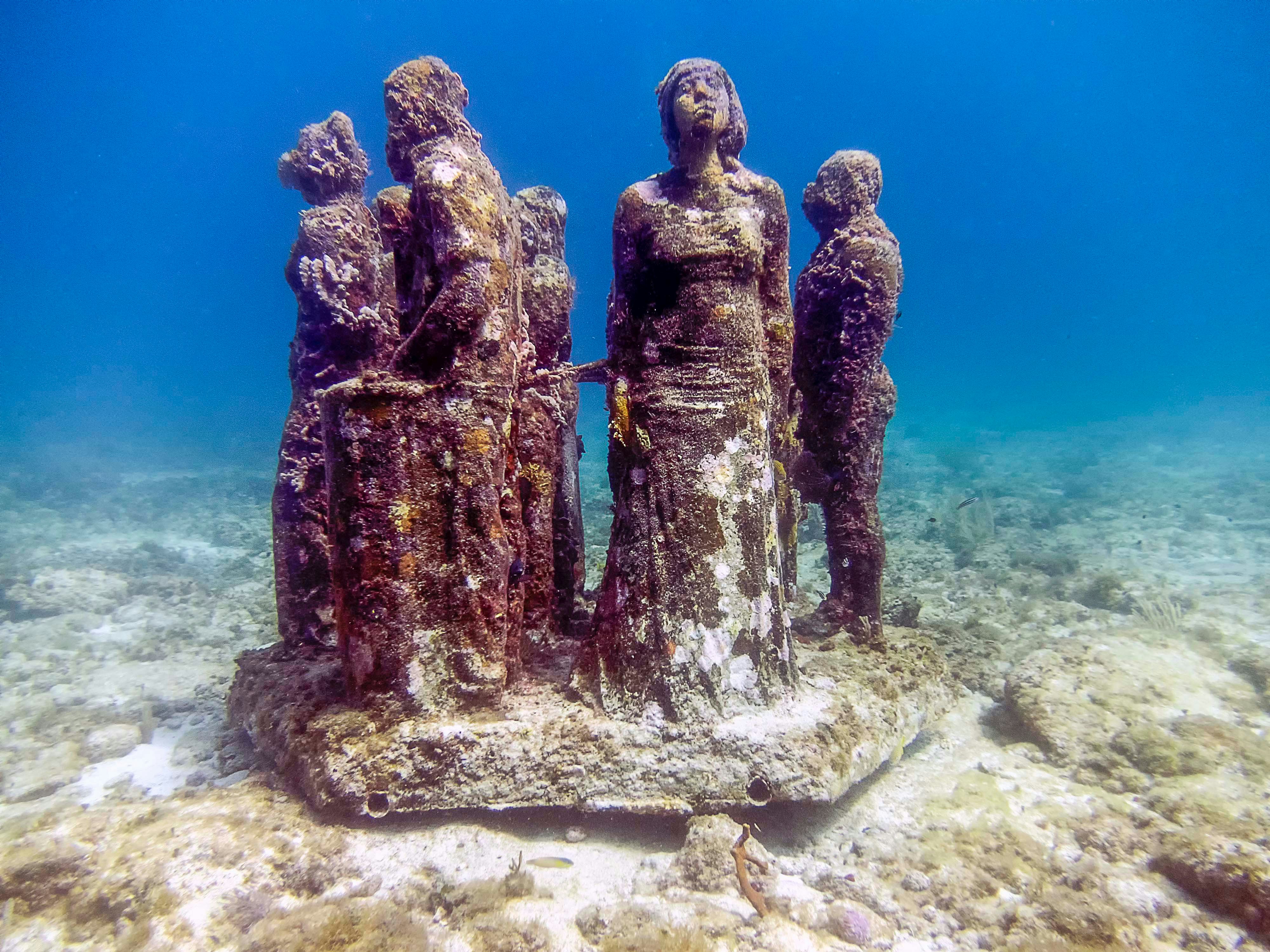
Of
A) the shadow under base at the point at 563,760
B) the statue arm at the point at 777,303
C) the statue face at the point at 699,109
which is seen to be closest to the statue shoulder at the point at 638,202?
the statue face at the point at 699,109

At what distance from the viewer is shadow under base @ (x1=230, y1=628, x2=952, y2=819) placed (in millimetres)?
3398

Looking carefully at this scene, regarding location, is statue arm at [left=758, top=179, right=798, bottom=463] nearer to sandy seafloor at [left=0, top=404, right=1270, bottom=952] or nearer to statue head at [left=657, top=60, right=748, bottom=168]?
statue head at [left=657, top=60, right=748, bottom=168]

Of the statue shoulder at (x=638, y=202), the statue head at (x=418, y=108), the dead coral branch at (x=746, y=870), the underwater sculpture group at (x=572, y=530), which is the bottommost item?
the dead coral branch at (x=746, y=870)

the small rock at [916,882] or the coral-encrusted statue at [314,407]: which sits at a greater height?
the coral-encrusted statue at [314,407]

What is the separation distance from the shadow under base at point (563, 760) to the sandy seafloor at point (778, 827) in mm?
255

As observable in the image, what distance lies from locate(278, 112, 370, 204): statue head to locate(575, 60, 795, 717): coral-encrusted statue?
12.4 feet

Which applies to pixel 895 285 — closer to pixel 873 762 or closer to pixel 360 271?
pixel 873 762

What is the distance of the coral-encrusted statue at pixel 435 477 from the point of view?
342cm

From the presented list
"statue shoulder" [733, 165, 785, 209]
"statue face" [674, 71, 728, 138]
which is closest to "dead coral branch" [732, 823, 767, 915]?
"statue shoulder" [733, 165, 785, 209]

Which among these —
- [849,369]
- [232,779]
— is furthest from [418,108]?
[232,779]

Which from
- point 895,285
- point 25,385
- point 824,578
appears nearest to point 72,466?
point 824,578

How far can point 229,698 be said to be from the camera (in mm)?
4953

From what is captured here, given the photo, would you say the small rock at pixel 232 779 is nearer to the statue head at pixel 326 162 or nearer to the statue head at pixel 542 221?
the statue head at pixel 542 221

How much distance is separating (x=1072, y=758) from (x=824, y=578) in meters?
5.27
